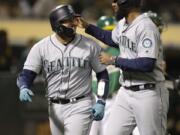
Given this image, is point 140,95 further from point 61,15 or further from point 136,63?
point 61,15

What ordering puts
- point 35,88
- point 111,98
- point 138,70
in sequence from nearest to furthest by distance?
1. point 138,70
2. point 111,98
3. point 35,88

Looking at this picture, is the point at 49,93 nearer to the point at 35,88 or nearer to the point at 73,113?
the point at 73,113

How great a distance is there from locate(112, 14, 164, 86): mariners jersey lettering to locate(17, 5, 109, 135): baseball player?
11.0 inches

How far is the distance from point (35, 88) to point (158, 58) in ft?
14.5

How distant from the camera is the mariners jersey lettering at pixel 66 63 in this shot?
7.93 metres

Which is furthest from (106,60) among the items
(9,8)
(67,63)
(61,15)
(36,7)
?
(9,8)

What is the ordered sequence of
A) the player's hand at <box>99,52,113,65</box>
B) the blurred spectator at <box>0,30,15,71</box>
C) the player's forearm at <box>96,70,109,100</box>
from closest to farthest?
the player's hand at <box>99,52,113,65</box> → the player's forearm at <box>96,70,109,100</box> → the blurred spectator at <box>0,30,15,71</box>

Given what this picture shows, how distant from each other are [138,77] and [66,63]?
684mm

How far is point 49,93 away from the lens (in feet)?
26.3

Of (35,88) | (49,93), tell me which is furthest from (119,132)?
(35,88)

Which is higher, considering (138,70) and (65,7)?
(65,7)

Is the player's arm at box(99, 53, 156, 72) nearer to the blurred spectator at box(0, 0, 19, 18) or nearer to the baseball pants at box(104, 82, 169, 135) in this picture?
the baseball pants at box(104, 82, 169, 135)

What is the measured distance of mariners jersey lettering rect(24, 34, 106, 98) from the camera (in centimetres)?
793

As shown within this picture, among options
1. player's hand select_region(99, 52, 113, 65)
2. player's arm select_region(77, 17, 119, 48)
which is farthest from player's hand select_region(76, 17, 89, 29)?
player's hand select_region(99, 52, 113, 65)
